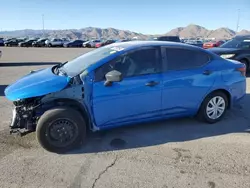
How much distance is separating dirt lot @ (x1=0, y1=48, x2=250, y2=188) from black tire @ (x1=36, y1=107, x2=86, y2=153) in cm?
13

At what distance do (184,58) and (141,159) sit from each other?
2.02 meters

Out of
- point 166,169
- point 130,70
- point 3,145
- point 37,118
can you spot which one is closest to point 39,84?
point 37,118

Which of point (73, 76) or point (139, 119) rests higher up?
point (73, 76)

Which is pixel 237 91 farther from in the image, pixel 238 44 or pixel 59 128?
pixel 238 44

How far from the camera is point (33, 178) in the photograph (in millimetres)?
3109

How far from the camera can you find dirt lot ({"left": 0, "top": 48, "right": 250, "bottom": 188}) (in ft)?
10.0

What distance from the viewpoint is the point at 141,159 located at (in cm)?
356

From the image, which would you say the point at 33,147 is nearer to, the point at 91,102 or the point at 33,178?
the point at 33,178

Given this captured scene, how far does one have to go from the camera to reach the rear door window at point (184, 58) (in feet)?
14.3

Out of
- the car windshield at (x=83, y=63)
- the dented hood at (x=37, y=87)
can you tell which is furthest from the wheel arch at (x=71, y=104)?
the car windshield at (x=83, y=63)

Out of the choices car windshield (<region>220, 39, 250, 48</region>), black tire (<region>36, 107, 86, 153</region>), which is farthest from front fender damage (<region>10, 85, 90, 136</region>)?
car windshield (<region>220, 39, 250, 48</region>)

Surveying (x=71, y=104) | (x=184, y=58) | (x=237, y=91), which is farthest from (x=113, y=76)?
(x=237, y=91)

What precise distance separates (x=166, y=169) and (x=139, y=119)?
43.9 inches

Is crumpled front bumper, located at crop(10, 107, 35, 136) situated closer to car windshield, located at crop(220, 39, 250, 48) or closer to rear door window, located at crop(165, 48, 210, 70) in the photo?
rear door window, located at crop(165, 48, 210, 70)
